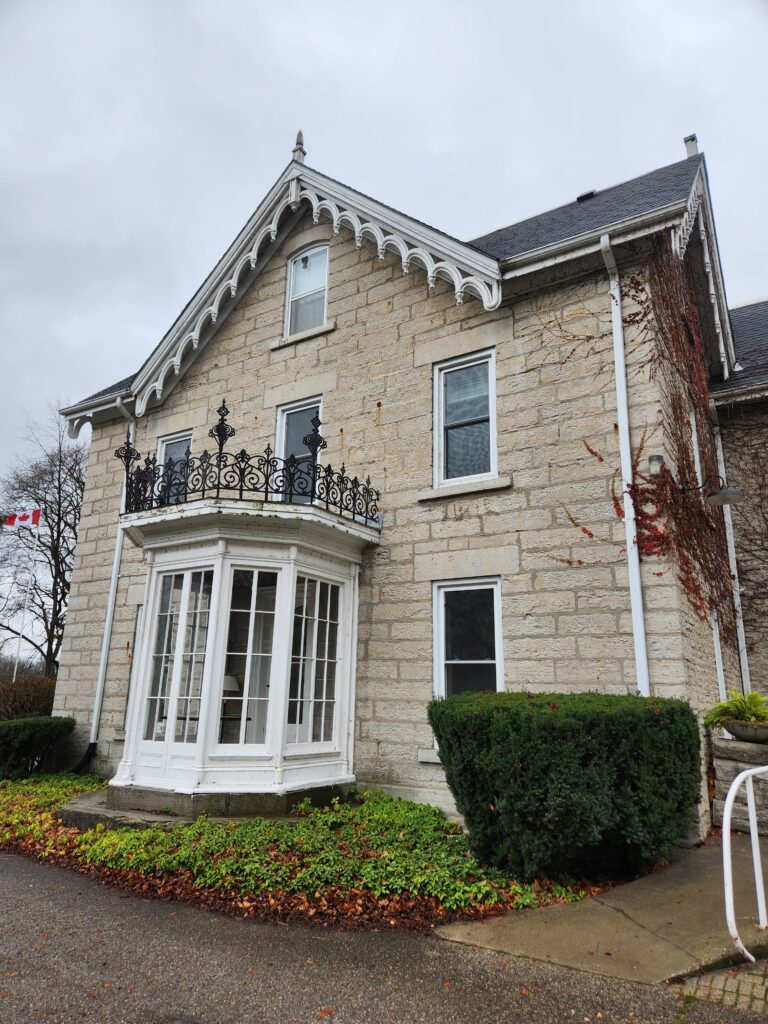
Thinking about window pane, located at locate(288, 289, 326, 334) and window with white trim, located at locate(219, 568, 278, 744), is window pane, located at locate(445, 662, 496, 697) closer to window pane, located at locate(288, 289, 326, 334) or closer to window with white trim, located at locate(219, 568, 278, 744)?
window with white trim, located at locate(219, 568, 278, 744)

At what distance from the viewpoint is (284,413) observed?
10812 millimetres

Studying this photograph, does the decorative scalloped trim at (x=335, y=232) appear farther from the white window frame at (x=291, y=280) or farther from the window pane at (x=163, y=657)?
the window pane at (x=163, y=657)

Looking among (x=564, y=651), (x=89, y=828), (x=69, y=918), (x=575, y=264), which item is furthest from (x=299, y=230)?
(x=69, y=918)

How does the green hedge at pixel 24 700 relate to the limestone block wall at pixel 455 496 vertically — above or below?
below

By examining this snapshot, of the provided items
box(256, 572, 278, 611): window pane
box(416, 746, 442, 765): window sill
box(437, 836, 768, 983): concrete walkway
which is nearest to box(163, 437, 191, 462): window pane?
box(256, 572, 278, 611): window pane

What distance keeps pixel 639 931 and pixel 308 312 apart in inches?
378

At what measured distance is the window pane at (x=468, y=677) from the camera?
7.95 metres

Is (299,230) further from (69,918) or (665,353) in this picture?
(69,918)

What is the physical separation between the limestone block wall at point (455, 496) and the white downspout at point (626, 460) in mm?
99

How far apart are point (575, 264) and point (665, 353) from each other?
158 centimetres

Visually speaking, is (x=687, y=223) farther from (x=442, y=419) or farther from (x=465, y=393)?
(x=442, y=419)

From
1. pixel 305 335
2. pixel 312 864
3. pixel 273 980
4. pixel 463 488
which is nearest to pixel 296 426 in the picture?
pixel 305 335

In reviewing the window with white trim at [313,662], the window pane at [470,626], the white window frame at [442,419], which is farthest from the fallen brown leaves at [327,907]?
the white window frame at [442,419]

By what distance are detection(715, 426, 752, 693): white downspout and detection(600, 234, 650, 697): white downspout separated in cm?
351
